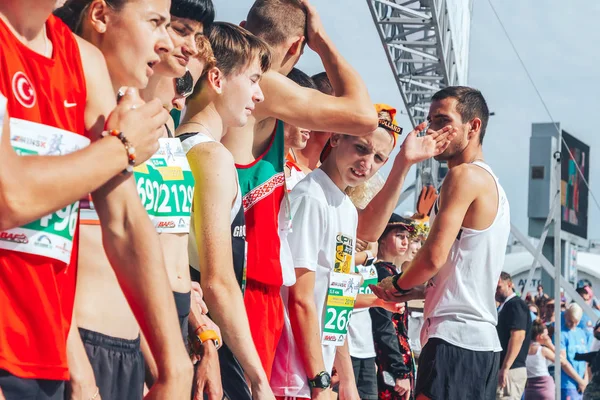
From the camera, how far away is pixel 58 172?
154 centimetres

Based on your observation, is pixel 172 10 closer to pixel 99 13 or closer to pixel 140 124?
pixel 99 13

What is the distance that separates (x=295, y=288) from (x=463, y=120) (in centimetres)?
144

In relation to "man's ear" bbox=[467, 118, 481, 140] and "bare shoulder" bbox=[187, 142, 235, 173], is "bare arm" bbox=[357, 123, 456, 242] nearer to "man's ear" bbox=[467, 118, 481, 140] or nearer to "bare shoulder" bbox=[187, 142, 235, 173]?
"man's ear" bbox=[467, 118, 481, 140]

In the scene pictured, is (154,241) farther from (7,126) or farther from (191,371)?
(7,126)

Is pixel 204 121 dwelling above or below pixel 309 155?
below

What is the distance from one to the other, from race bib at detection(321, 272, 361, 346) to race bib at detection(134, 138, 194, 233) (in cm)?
130

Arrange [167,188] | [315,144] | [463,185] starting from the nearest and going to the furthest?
[167,188] → [463,185] → [315,144]

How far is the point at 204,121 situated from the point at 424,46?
11.4 metres

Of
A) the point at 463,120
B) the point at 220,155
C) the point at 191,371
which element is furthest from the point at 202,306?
the point at 463,120

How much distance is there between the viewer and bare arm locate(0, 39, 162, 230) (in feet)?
4.87

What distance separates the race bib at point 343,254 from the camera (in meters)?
3.72

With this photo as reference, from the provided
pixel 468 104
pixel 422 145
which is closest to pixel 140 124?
pixel 422 145

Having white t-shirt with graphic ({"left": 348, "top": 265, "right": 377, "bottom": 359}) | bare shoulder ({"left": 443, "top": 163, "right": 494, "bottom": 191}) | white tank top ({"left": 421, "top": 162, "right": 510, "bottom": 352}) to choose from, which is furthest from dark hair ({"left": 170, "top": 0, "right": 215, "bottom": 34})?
white t-shirt with graphic ({"left": 348, "top": 265, "right": 377, "bottom": 359})

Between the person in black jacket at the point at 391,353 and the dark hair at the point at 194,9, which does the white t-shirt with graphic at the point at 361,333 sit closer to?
the person in black jacket at the point at 391,353
